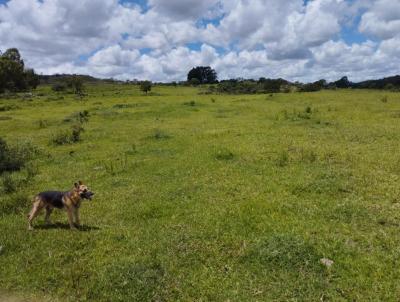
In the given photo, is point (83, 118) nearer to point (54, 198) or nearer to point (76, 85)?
point (54, 198)

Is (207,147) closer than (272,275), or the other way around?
(272,275)

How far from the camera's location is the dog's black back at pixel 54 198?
11.2 m

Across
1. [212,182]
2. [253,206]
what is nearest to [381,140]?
[212,182]

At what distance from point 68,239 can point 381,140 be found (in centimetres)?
1802

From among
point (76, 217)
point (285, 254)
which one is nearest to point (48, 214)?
point (76, 217)

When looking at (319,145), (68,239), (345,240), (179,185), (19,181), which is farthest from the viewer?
(319,145)

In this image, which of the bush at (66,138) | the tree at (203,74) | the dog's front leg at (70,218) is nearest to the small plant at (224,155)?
the dog's front leg at (70,218)

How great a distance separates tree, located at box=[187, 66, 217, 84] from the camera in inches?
6260

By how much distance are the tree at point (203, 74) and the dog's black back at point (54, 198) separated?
149213mm

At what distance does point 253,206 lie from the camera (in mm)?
12492

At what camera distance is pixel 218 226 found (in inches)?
442

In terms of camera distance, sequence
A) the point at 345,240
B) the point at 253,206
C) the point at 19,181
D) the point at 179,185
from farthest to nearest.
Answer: the point at 19,181
the point at 179,185
the point at 253,206
the point at 345,240

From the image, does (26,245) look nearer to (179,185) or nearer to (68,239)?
(68,239)

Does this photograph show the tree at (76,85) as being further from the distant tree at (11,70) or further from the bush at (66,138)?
the bush at (66,138)
